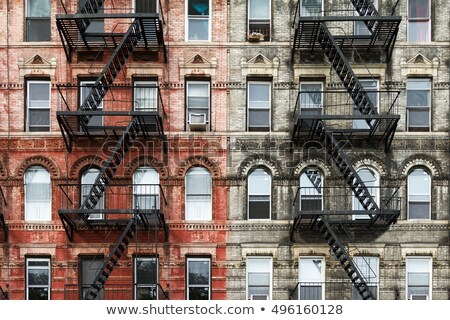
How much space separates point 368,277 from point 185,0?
961 centimetres

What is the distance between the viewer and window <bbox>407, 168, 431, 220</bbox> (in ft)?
71.5

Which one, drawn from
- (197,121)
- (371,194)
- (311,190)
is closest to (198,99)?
(197,121)

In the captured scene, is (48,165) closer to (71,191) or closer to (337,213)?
(71,191)

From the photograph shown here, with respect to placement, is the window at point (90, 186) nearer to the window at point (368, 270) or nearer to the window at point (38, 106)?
the window at point (38, 106)

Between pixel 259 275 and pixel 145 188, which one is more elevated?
pixel 145 188

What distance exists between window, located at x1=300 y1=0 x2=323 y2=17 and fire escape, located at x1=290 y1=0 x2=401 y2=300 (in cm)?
7

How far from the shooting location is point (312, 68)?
22094mm

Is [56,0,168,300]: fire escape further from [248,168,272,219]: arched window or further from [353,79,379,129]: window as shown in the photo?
[353,79,379,129]: window

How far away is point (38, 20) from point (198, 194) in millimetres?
7012

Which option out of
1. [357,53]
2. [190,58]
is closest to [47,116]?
[190,58]

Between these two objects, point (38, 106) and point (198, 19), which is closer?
point (38, 106)

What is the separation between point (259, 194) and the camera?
21938 mm

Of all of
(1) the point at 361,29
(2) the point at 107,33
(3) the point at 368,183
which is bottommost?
(3) the point at 368,183

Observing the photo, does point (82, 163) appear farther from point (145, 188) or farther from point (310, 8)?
point (310, 8)
